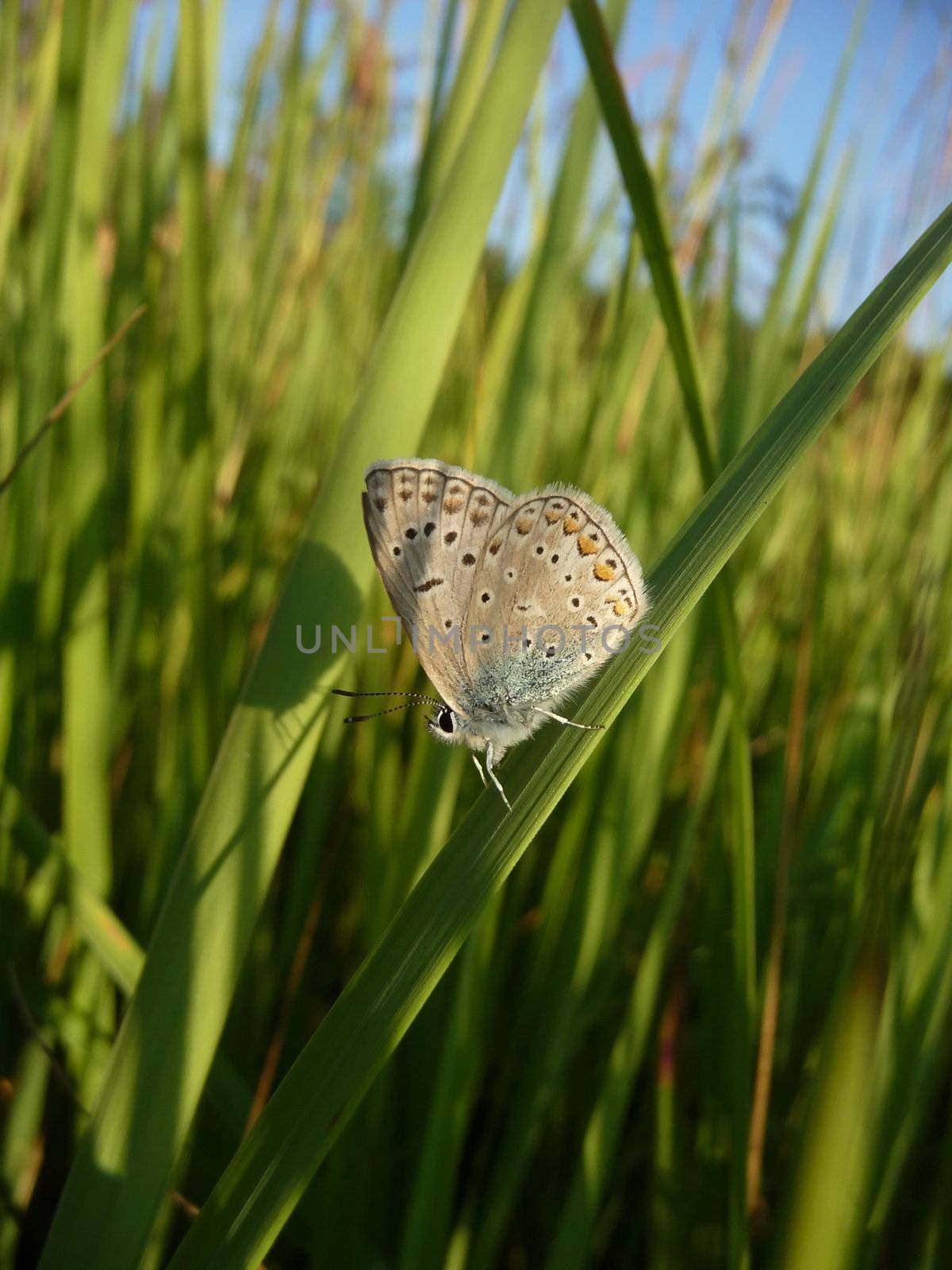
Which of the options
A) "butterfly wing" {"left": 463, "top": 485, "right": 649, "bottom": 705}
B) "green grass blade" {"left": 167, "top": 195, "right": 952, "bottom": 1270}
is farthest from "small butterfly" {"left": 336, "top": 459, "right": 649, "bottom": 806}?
"green grass blade" {"left": 167, "top": 195, "right": 952, "bottom": 1270}

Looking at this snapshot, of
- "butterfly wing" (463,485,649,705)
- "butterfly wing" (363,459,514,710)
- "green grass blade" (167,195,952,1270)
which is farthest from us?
"butterfly wing" (463,485,649,705)

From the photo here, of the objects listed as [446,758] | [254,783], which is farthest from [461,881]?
[446,758]

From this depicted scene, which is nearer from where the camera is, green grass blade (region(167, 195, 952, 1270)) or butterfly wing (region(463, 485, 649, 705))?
green grass blade (region(167, 195, 952, 1270))

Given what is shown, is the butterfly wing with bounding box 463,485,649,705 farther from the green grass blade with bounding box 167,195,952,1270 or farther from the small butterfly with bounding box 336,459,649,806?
the green grass blade with bounding box 167,195,952,1270

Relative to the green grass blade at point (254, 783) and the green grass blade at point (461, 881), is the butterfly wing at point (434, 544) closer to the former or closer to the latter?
the green grass blade at point (254, 783)

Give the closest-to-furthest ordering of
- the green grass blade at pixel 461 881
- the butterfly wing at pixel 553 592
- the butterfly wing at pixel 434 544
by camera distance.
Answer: the green grass blade at pixel 461 881 < the butterfly wing at pixel 434 544 < the butterfly wing at pixel 553 592

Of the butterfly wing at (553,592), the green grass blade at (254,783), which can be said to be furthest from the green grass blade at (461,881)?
the butterfly wing at (553,592)

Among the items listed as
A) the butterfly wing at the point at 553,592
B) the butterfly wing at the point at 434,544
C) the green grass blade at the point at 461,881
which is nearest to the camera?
the green grass blade at the point at 461,881
